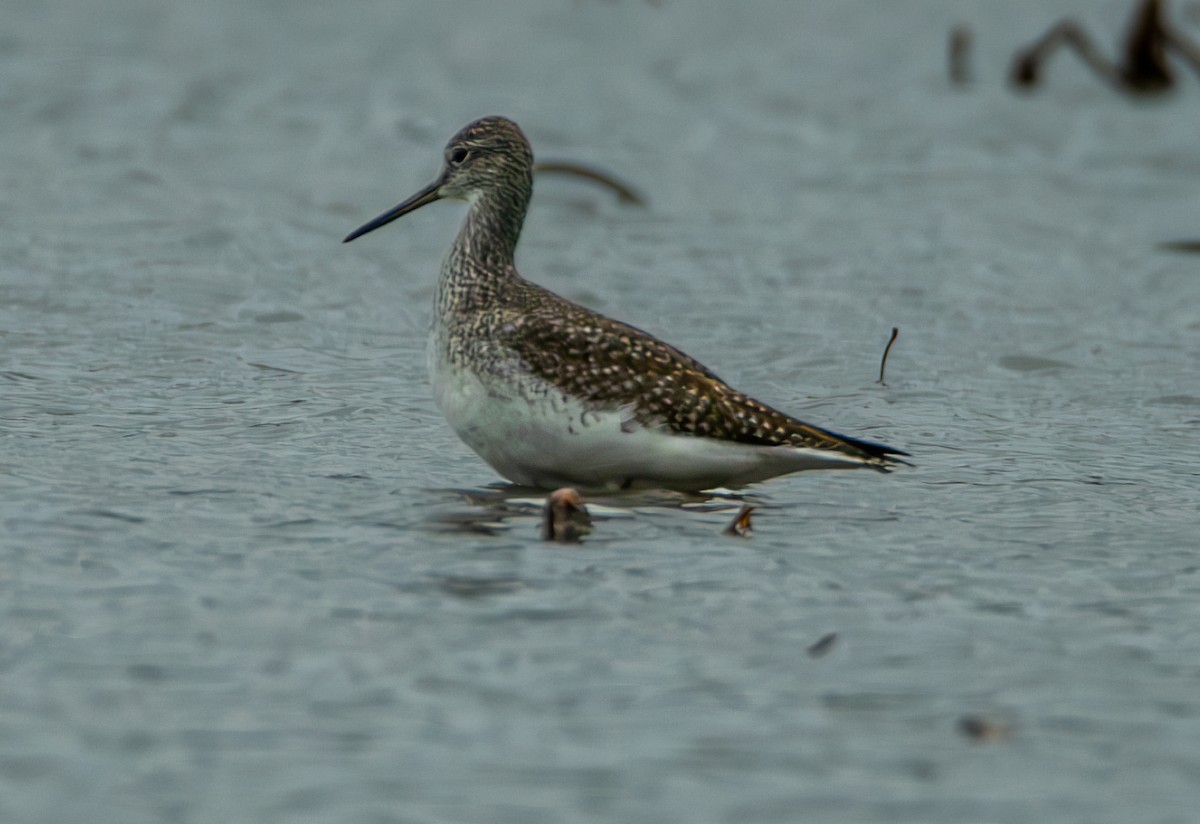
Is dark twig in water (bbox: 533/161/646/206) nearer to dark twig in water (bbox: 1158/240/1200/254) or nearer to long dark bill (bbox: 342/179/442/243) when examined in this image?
dark twig in water (bbox: 1158/240/1200/254)

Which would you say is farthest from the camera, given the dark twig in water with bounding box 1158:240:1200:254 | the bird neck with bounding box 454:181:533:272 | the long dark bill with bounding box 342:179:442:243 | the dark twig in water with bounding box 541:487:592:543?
the dark twig in water with bounding box 1158:240:1200:254

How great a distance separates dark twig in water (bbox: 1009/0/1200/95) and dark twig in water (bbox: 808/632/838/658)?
420 inches

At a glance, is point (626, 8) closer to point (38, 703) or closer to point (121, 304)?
point (121, 304)

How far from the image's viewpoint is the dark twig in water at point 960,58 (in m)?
18.0

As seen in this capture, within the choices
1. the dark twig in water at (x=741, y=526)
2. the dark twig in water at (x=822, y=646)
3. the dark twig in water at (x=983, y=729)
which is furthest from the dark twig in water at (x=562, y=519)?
the dark twig in water at (x=983, y=729)

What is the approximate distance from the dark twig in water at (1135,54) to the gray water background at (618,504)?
33 cm

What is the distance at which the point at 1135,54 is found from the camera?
17.1 m

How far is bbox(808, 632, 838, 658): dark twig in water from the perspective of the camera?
6.08 meters

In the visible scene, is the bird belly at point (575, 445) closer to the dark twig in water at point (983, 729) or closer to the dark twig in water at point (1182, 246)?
the dark twig in water at point (983, 729)

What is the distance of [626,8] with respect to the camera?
67.0 feet

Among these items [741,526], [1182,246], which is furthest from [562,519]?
[1182,246]

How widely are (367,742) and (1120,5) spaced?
16.7 meters

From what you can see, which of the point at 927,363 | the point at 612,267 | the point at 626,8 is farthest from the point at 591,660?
the point at 626,8

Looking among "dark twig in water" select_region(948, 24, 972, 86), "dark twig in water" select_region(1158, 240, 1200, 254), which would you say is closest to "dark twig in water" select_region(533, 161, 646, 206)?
"dark twig in water" select_region(1158, 240, 1200, 254)
